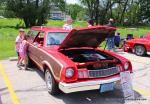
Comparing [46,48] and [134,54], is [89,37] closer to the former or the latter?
[46,48]

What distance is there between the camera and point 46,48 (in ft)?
25.1

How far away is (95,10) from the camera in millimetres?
52656

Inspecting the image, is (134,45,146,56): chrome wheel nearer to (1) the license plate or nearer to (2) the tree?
(1) the license plate

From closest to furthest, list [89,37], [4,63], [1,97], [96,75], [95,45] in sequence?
[96,75] < [1,97] < [89,37] < [95,45] < [4,63]

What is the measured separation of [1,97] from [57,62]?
1676 mm

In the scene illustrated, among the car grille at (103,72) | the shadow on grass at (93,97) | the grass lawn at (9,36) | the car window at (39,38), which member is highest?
the car window at (39,38)

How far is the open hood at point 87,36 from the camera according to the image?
6.53 meters

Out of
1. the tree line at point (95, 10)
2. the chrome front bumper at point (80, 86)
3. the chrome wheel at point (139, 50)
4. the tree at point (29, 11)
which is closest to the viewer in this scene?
the chrome front bumper at point (80, 86)

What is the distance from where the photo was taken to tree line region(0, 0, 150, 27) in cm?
4043

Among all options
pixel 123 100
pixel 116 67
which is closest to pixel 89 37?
pixel 116 67

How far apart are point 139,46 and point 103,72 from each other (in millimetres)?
7856

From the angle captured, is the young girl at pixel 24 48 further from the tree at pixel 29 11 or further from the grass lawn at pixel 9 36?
the tree at pixel 29 11

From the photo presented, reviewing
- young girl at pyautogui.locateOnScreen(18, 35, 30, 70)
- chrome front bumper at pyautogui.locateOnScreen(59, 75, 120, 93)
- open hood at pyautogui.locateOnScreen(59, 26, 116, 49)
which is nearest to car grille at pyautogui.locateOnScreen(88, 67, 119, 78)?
chrome front bumper at pyautogui.locateOnScreen(59, 75, 120, 93)

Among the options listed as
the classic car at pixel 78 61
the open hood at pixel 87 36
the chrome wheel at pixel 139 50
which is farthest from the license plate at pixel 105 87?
the chrome wheel at pixel 139 50
